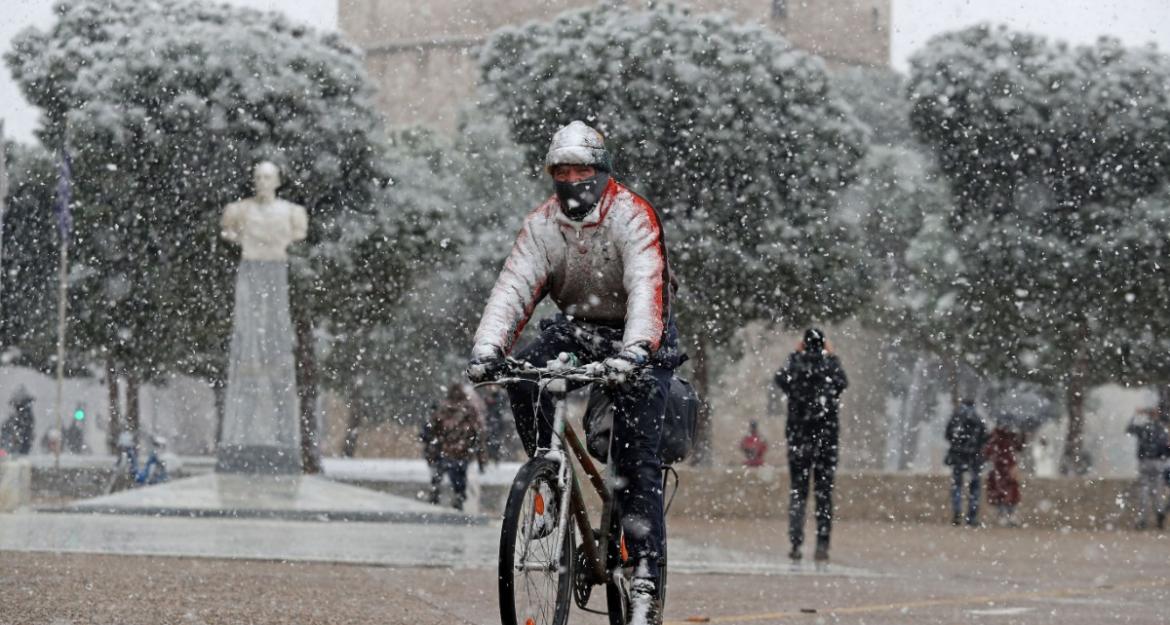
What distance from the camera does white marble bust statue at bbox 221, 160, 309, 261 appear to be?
20781 mm

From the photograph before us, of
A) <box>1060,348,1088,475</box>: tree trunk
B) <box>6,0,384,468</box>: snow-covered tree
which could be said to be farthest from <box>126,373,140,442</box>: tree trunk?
<box>1060,348,1088,475</box>: tree trunk

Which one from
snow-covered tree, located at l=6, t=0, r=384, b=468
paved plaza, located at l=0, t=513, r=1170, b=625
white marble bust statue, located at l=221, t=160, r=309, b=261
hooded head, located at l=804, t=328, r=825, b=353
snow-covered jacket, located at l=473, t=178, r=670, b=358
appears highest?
snow-covered tree, located at l=6, t=0, r=384, b=468

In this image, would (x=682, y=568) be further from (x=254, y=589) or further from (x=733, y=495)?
(x=733, y=495)

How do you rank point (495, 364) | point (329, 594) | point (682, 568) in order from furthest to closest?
point (682, 568)
point (329, 594)
point (495, 364)

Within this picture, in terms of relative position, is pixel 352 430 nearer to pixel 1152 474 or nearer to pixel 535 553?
pixel 1152 474

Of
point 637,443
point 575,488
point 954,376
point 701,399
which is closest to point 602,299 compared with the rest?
point 637,443

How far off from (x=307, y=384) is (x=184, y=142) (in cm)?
656

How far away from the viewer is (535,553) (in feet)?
18.6

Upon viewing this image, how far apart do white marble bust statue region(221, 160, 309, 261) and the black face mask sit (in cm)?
1493

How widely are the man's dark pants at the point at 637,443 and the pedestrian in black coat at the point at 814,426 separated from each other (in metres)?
8.34

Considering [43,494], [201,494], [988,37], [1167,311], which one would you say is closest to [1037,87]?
[988,37]

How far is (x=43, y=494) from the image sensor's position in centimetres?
2930

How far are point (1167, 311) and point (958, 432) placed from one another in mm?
10403

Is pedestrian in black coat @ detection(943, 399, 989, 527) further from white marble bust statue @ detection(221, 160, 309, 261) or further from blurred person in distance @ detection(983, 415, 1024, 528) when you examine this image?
white marble bust statue @ detection(221, 160, 309, 261)
